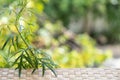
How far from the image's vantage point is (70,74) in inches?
34.0

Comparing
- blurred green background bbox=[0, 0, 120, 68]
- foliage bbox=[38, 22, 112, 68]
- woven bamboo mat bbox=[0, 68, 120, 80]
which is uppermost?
blurred green background bbox=[0, 0, 120, 68]

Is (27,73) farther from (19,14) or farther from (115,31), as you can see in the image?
(115,31)

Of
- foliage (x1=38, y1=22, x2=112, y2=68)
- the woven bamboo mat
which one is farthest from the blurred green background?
the woven bamboo mat

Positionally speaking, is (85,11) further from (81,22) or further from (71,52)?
(71,52)

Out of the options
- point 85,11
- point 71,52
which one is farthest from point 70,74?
point 85,11

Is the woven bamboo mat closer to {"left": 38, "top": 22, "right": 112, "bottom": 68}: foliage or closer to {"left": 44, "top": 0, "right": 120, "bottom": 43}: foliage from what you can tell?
{"left": 38, "top": 22, "right": 112, "bottom": 68}: foliage

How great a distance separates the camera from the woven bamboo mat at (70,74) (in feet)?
2.80

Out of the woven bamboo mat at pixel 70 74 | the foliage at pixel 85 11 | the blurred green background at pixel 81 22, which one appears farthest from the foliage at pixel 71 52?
the foliage at pixel 85 11

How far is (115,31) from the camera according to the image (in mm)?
7148

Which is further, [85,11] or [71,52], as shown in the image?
[85,11]

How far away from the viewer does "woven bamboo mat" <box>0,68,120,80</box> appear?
2.80ft

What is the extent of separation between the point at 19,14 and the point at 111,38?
22.2 ft

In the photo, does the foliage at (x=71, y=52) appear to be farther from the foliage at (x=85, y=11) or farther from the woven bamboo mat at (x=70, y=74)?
the foliage at (x=85, y=11)

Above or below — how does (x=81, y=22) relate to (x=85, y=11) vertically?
above
